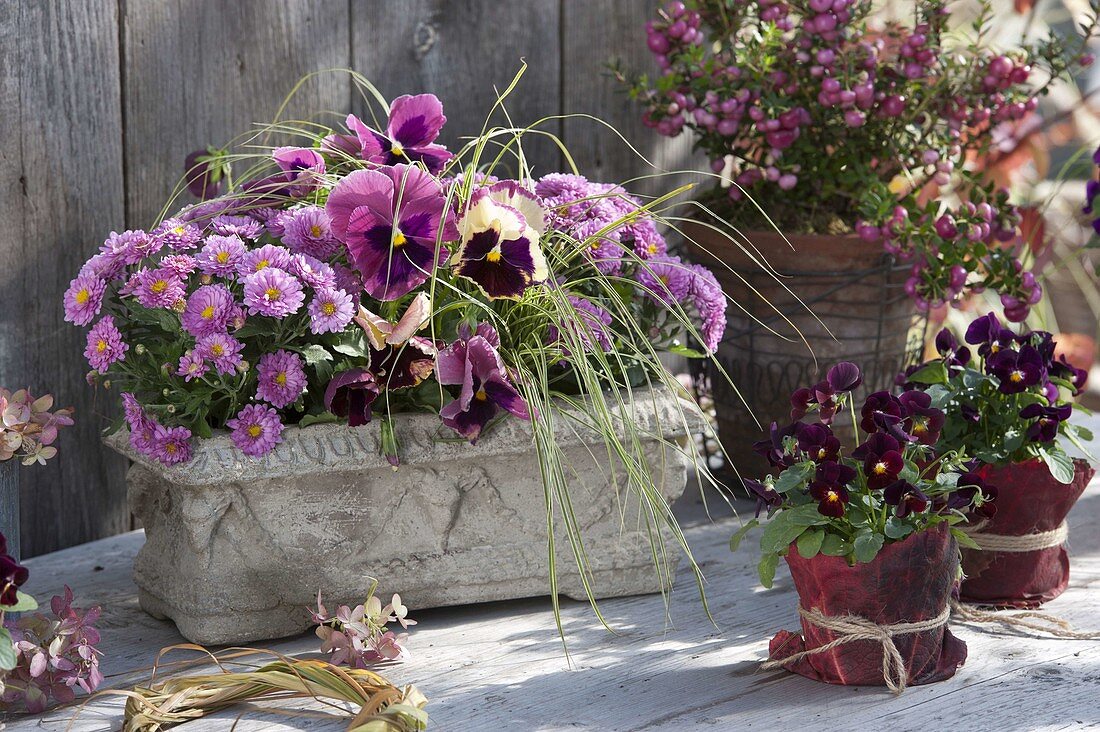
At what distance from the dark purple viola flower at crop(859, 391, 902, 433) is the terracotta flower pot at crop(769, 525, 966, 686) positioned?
13 centimetres

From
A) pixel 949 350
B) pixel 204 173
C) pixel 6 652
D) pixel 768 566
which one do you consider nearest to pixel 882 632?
pixel 768 566

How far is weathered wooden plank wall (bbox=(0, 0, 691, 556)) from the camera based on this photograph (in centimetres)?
167

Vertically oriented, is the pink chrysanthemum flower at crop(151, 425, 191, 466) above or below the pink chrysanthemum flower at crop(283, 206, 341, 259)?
below

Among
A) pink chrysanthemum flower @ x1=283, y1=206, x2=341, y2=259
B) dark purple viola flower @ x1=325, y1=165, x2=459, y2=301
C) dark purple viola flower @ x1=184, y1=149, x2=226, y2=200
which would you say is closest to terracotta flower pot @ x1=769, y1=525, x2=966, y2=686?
dark purple viola flower @ x1=325, y1=165, x2=459, y2=301

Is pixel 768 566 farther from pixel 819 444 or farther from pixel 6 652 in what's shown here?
pixel 6 652

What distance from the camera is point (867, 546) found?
1.28m

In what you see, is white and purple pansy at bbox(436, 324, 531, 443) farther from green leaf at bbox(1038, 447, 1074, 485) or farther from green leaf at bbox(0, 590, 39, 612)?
green leaf at bbox(1038, 447, 1074, 485)

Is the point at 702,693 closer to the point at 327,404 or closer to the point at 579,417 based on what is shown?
the point at 579,417

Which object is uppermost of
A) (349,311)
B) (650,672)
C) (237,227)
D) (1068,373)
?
(237,227)

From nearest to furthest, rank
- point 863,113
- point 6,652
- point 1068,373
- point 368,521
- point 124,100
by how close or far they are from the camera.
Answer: point 6,652 → point 368,521 → point 1068,373 → point 124,100 → point 863,113

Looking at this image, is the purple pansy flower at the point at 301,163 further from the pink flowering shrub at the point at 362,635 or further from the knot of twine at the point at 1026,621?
the knot of twine at the point at 1026,621

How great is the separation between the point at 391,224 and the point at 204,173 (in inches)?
17.1

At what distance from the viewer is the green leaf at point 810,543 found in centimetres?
129

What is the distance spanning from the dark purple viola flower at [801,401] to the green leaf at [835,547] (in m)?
0.15
